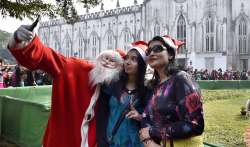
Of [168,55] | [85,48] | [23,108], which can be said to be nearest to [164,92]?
[168,55]

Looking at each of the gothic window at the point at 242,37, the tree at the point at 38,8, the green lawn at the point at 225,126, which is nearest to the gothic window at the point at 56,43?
the gothic window at the point at 242,37

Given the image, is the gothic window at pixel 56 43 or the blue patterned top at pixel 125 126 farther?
the gothic window at pixel 56 43

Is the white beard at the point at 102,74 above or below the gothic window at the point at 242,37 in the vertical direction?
below

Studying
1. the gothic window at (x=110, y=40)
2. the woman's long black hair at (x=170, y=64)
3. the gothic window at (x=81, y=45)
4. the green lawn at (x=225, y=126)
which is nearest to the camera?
the woman's long black hair at (x=170, y=64)

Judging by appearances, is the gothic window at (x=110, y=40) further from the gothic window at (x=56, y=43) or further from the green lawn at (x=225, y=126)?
the green lawn at (x=225, y=126)

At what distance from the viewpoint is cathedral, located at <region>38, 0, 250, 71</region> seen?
145 feet

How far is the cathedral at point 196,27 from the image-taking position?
4406 cm

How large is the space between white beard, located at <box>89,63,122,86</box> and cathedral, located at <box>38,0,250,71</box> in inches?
1344

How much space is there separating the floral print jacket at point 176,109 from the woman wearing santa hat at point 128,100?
483 millimetres

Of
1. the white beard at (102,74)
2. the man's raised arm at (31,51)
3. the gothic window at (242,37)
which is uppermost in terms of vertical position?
the gothic window at (242,37)

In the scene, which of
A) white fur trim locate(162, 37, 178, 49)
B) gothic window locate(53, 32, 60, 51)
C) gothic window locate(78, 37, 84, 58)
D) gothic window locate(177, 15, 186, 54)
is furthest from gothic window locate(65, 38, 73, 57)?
white fur trim locate(162, 37, 178, 49)

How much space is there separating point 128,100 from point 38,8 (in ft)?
15.9

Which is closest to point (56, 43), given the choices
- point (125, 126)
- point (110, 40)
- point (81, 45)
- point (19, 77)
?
point (81, 45)

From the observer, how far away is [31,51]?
125 inches
